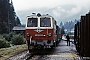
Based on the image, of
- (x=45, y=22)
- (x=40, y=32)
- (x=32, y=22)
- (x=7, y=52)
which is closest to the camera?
(x=40, y=32)

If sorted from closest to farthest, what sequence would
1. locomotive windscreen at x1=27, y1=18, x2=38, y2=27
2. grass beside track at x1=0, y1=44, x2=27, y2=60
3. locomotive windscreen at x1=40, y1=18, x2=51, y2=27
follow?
grass beside track at x1=0, y1=44, x2=27, y2=60
locomotive windscreen at x1=40, y1=18, x2=51, y2=27
locomotive windscreen at x1=27, y1=18, x2=38, y2=27

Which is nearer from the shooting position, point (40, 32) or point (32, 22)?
point (40, 32)

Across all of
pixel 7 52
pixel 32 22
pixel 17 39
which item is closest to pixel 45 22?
pixel 32 22

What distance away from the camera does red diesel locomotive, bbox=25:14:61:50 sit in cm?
1941

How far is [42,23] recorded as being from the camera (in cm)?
1975

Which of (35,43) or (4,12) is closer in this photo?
(35,43)

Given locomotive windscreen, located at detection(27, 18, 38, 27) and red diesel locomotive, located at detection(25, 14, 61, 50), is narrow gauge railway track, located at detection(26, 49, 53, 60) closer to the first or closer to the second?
red diesel locomotive, located at detection(25, 14, 61, 50)

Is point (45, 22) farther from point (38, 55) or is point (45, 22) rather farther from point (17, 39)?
Result: point (17, 39)

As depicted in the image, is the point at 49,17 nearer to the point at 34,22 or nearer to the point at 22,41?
the point at 34,22

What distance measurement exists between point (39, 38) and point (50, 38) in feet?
3.07

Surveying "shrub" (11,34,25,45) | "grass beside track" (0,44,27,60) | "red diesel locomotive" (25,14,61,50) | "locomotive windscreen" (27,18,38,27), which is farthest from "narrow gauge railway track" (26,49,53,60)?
"shrub" (11,34,25,45)

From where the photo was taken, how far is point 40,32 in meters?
19.4

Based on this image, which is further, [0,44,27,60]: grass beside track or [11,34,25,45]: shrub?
[11,34,25,45]: shrub

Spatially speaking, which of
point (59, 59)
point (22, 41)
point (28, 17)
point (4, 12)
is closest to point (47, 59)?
point (59, 59)
